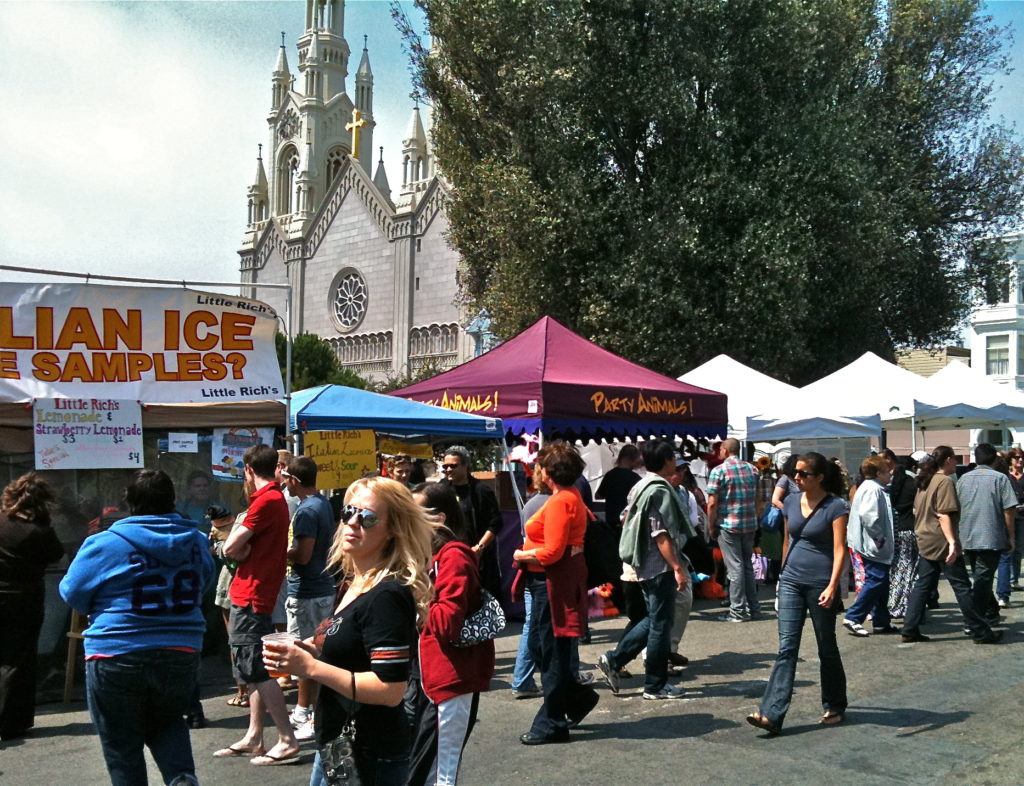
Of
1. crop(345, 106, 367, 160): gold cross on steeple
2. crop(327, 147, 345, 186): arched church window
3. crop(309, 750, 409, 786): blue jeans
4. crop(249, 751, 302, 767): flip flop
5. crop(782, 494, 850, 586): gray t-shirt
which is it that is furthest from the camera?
crop(327, 147, 345, 186): arched church window

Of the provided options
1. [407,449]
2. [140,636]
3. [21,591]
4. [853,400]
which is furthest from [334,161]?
[140,636]

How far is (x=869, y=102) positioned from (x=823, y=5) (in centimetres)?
308

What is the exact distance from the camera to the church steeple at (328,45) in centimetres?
7431

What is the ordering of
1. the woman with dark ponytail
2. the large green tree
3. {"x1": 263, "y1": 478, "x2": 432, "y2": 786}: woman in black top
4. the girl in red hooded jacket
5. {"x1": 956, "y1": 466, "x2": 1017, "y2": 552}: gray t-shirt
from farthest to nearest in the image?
the large green tree
{"x1": 956, "y1": 466, "x2": 1017, "y2": 552}: gray t-shirt
the woman with dark ponytail
the girl in red hooded jacket
{"x1": 263, "y1": 478, "x2": 432, "y2": 786}: woman in black top

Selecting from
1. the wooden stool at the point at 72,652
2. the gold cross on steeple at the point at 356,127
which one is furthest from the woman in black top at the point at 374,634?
the gold cross on steeple at the point at 356,127

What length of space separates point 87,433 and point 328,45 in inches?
2894

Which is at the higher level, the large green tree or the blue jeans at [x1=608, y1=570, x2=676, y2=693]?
the large green tree

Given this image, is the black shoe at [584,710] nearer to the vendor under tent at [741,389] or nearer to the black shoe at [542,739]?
the black shoe at [542,739]

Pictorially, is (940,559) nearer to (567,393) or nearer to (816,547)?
(816,547)

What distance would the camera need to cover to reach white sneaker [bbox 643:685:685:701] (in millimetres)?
6836

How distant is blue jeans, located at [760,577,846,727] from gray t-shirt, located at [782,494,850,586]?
52 millimetres

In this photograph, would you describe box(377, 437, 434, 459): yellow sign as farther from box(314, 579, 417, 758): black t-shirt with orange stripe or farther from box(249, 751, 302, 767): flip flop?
box(314, 579, 417, 758): black t-shirt with orange stripe

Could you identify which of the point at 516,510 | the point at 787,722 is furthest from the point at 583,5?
the point at 787,722

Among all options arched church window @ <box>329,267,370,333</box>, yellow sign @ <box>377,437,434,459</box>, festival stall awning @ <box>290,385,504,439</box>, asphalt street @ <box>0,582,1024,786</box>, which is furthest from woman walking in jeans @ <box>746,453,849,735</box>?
arched church window @ <box>329,267,370,333</box>
